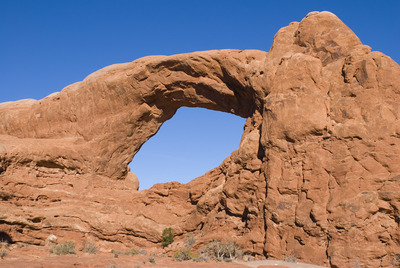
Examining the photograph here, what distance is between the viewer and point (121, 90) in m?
19.2

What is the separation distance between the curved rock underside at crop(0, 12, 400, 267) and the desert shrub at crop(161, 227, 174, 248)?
326mm

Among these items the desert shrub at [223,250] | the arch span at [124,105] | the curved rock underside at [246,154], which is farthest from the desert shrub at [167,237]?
the arch span at [124,105]

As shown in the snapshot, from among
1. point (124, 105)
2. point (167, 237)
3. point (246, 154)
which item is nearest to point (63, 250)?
point (167, 237)

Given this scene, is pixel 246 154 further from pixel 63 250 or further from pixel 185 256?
pixel 63 250

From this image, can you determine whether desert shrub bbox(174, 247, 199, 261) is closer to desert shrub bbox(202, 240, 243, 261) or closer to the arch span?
desert shrub bbox(202, 240, 243, 261)

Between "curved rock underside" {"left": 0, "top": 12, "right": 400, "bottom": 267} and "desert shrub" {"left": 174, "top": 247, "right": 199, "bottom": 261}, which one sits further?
"desert shrub" {"left": 174, "top": 247, "right": 199, "bottom": 261}

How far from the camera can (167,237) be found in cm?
1758

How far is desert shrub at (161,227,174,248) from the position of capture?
1753cm

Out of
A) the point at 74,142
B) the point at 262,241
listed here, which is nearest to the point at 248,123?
the point at 262,241

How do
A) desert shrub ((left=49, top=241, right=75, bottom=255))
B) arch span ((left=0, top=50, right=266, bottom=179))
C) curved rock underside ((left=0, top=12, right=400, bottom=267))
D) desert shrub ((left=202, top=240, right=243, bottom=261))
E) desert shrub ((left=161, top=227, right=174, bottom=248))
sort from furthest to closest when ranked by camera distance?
arch span ((left=0, top=50, right=266, bottom=179)), desert shrub ((left=161, top=227, right=174, bottom=248)), desert shrub ((left=49, top=241, right=75, bottom=255)), desert shrub ((left=202, top=240, right=243, bottom=261)), curved rock underside ((left=0, top=12, right=400, bottom=267))

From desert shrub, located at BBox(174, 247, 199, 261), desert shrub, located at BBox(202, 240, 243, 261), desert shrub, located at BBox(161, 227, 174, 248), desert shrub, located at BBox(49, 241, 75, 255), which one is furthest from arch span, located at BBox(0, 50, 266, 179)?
desert shrub, located at BBox(174, 247, 199, 261)

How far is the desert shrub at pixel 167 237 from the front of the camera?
17.5 m

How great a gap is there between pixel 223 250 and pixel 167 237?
12.6ft

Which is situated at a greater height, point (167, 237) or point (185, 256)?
point (167, 237)
